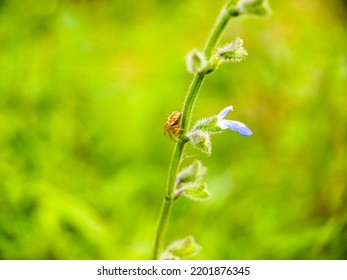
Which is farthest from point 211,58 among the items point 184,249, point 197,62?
point 184,249

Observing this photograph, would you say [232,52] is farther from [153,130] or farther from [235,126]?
[153,130]

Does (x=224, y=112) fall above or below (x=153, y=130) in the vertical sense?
below

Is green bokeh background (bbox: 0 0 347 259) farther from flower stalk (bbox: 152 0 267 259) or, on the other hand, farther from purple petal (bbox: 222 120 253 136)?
purple petal (bbox: 222 120 253 136)

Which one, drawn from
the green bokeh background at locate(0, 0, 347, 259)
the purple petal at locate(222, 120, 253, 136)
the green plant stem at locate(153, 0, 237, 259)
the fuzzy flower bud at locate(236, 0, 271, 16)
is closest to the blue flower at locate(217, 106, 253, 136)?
the purple petal at locate(222, 120, 253, 136)

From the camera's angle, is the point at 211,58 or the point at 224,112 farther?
the point at 224,112

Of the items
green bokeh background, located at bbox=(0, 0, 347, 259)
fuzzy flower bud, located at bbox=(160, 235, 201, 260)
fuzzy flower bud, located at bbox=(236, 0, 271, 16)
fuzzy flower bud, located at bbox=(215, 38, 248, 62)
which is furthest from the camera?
green bokeh background, located at bbox=(0, 0, 347, 259)

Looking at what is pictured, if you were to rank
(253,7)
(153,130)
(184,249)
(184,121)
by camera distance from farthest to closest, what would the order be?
(153,130) < (184,249) < (184,121) < (253,7)
